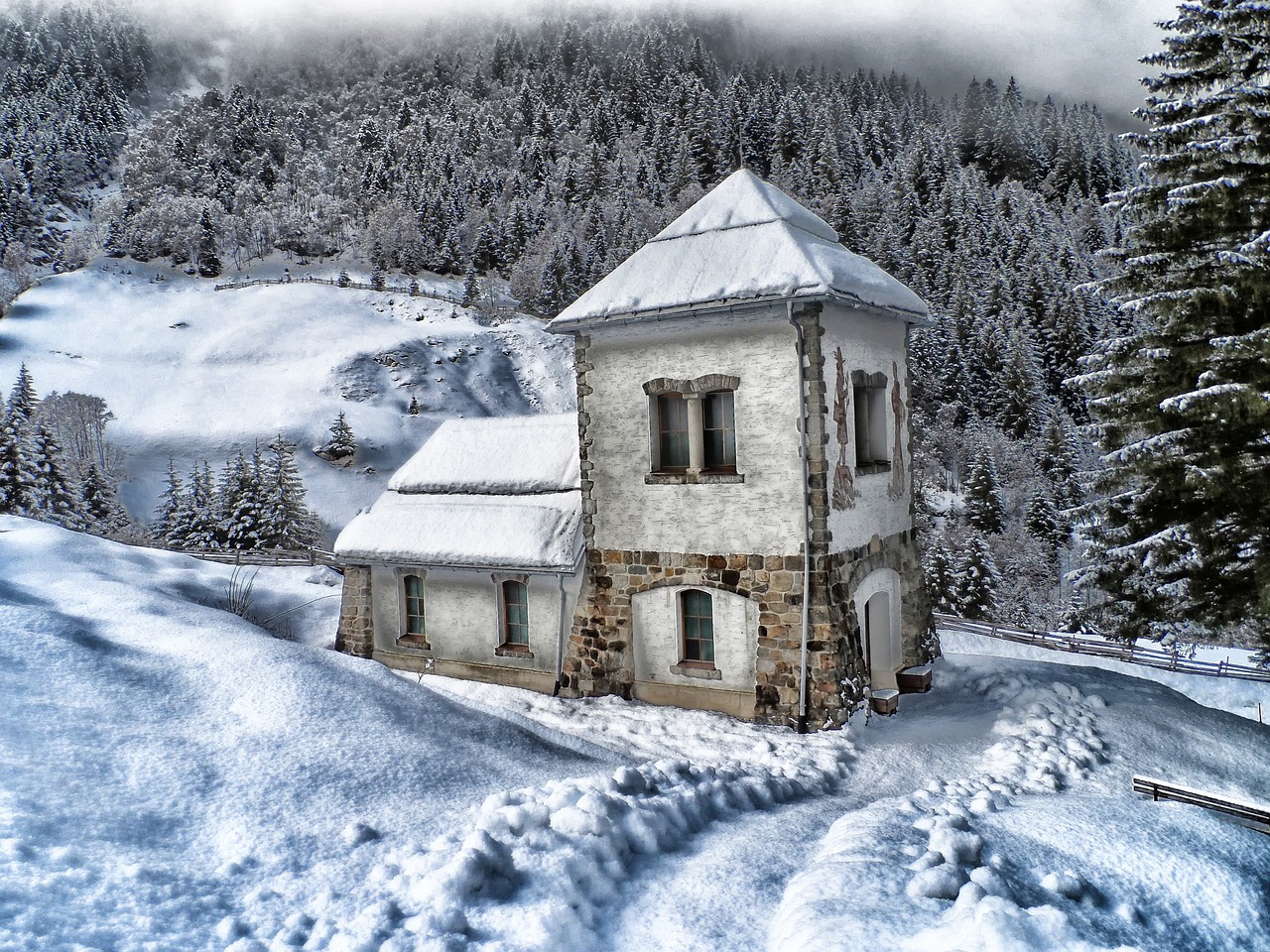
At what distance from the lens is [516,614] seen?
15.4 meters

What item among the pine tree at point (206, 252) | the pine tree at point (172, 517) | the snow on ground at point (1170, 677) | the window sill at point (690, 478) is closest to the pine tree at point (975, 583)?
the snow on ground at point (1170, 677)

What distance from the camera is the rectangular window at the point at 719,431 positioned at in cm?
1284

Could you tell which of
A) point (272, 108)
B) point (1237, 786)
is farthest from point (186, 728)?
point (272, 108)

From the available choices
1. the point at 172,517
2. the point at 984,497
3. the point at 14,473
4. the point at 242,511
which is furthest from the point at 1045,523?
the point at 14,473

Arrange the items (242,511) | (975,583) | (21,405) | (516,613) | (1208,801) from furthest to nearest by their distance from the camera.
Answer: (21,405), (242,511), (975,583), (516,613), (1208,801)

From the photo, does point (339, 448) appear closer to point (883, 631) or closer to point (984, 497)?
point (984, 497)

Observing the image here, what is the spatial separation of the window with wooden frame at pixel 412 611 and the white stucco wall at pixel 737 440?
4767mm

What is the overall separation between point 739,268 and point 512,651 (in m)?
7.99

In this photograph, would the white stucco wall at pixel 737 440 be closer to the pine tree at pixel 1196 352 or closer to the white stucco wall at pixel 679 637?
the white stucco wall at pixel 679 637

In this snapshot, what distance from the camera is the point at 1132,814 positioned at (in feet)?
26.5

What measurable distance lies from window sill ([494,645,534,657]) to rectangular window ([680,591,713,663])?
3361 mm

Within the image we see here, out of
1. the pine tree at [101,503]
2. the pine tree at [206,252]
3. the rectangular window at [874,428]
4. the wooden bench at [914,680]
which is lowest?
the wooden bench at [914,680]

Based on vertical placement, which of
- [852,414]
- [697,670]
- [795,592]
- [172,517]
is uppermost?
[852,414]

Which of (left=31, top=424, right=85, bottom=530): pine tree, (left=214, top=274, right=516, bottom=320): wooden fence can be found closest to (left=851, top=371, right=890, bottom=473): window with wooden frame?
(left=31, top=424, right=85, bottom=530): pine tree
